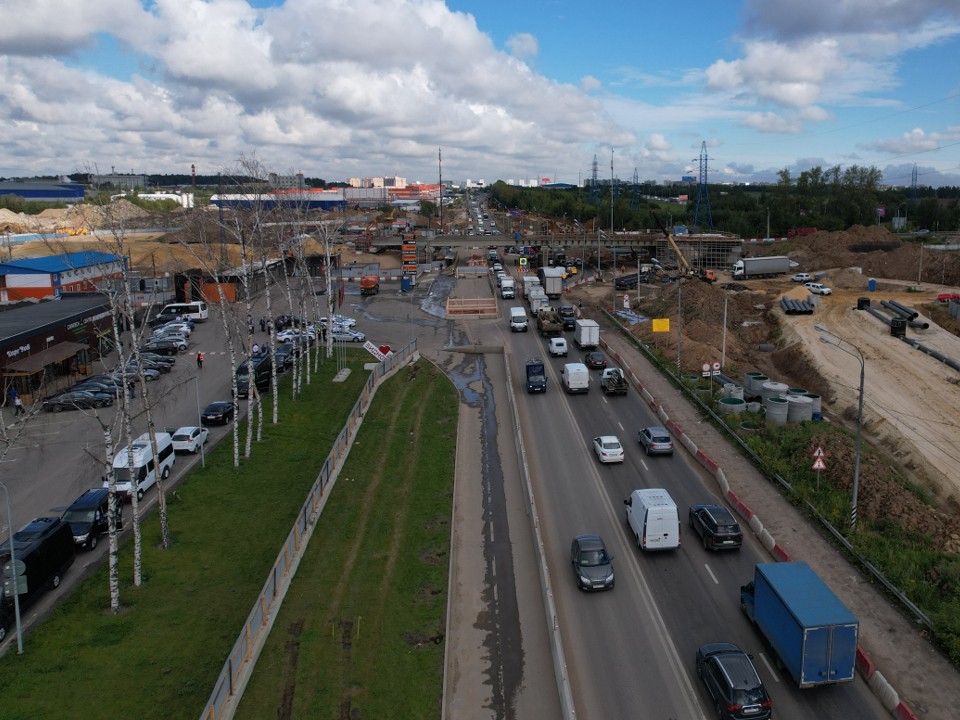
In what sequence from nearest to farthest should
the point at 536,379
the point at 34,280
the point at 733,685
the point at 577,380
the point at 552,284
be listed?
the point at 733,685 → the point at 577,380 → the point at 536,379 → the point at 34,280 → the point at 552,284

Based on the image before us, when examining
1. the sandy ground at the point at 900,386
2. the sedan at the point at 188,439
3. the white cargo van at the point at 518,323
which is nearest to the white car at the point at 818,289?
the sandy ground at the point at 900,386

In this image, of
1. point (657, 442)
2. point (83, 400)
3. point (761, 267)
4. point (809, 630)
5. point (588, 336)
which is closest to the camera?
point (809, 630)

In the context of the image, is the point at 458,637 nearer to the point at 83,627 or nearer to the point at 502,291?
the point at 83,627

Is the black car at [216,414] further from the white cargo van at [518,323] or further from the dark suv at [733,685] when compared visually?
the white cargo van at [518,323]

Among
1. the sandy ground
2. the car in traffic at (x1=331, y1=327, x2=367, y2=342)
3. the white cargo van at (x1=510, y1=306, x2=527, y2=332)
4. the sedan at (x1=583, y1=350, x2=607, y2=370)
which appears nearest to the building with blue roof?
the car in traffic at (x1=331, y1=327, x2=367, y2=342)

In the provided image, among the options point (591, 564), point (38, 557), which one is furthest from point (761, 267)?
point (38, 557)

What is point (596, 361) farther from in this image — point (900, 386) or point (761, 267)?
point (761, 267)

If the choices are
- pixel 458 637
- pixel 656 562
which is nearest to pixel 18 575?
pixel 458 637
